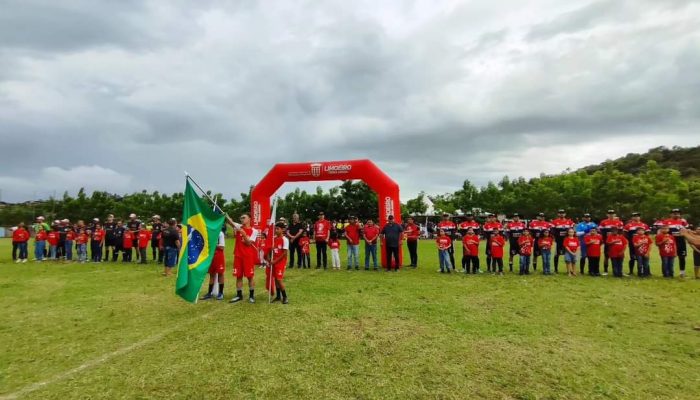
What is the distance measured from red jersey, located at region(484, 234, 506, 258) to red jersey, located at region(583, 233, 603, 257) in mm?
2588

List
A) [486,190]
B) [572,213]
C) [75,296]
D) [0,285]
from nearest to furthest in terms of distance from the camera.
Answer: [75,296]
[0,285]
[572,213]
[486,190]

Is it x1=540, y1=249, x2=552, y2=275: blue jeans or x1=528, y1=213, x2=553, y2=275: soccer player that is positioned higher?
x1=528, y1=213, x2=553, y2=275: soccer player

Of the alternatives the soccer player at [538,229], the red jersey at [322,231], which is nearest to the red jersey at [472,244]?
the soccer player at [538,229]

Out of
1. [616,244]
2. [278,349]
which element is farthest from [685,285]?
[278,349]

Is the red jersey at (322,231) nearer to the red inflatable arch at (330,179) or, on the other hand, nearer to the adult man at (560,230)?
the red inflatable arch at (330,179)

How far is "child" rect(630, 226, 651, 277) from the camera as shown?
42.1 ft

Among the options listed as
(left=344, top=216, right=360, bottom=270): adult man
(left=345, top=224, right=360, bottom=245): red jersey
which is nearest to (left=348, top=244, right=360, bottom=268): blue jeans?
(left=344, top=216, right=360, bottom=270): adult man

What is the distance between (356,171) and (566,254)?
7.99 m

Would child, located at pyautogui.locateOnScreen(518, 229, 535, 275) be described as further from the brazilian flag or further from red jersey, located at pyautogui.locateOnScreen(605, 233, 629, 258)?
the brazilian flag

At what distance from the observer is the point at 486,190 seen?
55.1m

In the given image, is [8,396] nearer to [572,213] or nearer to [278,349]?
[278,349]

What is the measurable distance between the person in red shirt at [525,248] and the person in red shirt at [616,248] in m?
2.34

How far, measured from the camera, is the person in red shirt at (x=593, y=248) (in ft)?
42.7

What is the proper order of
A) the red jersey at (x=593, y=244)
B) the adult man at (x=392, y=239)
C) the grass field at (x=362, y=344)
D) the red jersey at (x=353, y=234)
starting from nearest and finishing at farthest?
the grass field at (x=362, y=344)
the red jersey at (x=593, y=244)
the adult man at (x=392, y=239)
the red jersey at (x=353, y=234)
